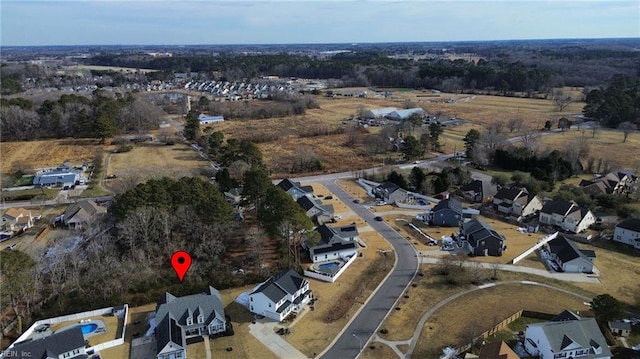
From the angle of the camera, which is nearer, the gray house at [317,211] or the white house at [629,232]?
the white house at [629,232]

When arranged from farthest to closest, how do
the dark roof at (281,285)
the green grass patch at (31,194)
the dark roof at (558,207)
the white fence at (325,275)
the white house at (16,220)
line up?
the green grass patch at (31,194), the white house at (16,220), the dark roof at (558,207), the white fence at (325,275), the dark roof at (281,285)

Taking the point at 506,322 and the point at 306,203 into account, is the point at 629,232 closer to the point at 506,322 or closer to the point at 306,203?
the point at 506,322

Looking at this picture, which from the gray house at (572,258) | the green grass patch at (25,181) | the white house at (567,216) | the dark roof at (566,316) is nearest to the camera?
the dark roof at (566,316)

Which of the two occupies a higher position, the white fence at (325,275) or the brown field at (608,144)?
the brown field at (608,144)

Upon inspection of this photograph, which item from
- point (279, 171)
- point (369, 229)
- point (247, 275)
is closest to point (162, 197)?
point (247, 275)

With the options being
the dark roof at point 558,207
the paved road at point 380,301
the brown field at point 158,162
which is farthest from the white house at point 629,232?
the brown field at point 158,162

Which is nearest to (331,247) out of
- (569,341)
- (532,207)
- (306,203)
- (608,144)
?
(306,203)

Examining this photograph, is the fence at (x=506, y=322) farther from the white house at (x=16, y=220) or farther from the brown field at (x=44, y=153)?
the brown field at (x=44, y=153)

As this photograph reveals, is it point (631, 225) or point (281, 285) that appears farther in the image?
point (631, 225)
